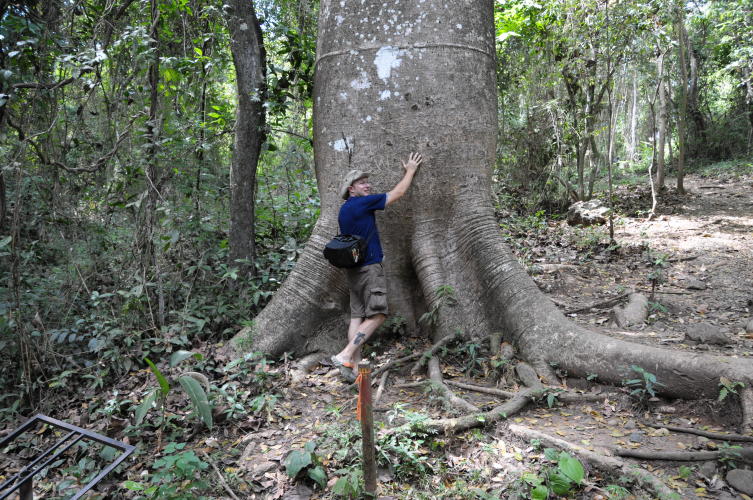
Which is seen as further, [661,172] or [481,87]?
[661,172]

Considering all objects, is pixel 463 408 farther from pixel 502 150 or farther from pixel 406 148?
pixel 502 150

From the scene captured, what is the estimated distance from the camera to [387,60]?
469cm

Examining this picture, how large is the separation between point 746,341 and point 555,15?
21.0 feet

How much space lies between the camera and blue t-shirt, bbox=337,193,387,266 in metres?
4.44

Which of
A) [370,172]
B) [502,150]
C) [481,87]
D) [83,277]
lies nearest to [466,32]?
[481,87]

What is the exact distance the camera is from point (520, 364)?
13.5ft

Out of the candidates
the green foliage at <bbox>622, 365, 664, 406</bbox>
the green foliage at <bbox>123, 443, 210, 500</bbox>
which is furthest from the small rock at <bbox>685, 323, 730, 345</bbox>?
the green foliage at <bbox>123, 443, 210, 500</bbox>

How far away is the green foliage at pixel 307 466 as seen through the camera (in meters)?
2.95

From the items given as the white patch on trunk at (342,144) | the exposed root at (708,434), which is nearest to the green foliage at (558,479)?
the exposed root at (708,434)

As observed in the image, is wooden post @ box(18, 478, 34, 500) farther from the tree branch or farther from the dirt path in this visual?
the tree branch

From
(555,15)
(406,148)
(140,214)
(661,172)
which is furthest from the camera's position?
(661,172)

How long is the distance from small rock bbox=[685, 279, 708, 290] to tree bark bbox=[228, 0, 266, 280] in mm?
4845

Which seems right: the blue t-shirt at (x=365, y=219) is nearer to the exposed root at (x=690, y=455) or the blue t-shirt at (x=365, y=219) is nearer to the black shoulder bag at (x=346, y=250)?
the black shoulder bag at (x=346, y=250)

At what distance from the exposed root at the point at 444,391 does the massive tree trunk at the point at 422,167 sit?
51 cm
